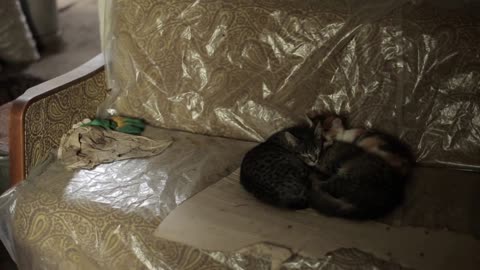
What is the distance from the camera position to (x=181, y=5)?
1701 millimetres

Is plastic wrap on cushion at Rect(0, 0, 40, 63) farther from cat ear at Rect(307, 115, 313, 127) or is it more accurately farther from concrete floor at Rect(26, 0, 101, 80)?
cat ear at Rect(307, 115, 313, 127)

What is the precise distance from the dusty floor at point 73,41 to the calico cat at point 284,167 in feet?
5.61

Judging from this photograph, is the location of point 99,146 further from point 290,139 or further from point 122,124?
point 290,139

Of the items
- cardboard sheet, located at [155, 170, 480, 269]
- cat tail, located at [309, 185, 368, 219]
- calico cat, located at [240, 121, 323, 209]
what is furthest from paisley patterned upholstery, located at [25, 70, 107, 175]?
cat tail, located at [309, 185, 368, 219]

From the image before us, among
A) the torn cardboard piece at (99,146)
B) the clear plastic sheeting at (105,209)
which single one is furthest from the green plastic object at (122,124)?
the clear plastic sheeting at (105,209)

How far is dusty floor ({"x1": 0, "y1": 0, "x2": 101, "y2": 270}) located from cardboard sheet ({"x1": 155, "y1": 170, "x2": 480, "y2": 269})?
68.3 inches

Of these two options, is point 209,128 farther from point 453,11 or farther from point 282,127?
point 453,11

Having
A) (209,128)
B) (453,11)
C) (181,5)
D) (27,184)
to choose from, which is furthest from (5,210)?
(453,11)

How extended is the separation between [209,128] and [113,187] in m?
0.45

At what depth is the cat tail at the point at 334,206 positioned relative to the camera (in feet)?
4.01

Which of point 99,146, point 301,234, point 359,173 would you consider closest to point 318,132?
point 359,173

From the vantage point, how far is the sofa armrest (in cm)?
149

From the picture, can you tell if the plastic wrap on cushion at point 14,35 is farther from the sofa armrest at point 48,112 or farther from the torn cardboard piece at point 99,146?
the torn cardboard piece at point 99,146

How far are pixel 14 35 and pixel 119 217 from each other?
1742mm
